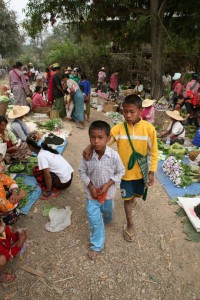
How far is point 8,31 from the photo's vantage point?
25.8 m

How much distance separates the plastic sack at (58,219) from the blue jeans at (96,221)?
58 cm

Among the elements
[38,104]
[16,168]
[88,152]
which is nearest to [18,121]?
[16,168]

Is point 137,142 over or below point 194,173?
over

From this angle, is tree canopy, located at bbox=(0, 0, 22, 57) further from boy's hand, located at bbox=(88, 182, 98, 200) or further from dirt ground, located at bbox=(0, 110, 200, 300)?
boy's hand, located at bbox=(88, 182, 98, 200)

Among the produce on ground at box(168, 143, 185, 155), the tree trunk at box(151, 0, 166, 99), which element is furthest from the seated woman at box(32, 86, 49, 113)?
the tree trunk at box(151, 0, 166, 99)

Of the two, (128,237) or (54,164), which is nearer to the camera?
(128,237)

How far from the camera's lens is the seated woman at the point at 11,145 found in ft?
14.2

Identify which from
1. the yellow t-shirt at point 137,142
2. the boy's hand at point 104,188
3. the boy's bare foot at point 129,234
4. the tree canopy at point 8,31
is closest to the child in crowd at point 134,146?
the yellow t-shirt at point 137,142

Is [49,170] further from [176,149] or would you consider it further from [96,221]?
[176,149]

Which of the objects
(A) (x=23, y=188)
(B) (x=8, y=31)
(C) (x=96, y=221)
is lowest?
(A) (x=23, y=188)

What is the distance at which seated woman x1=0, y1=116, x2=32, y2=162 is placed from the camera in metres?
4.33

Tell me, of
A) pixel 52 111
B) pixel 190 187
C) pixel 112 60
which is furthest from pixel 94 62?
pixel 190 187

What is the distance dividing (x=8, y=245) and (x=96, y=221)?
93 centimetres

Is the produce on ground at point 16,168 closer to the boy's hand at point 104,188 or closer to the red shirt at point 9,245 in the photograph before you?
the red shirt at point 9,245
